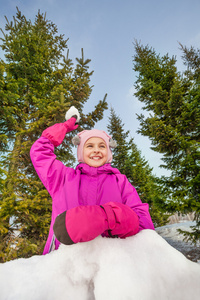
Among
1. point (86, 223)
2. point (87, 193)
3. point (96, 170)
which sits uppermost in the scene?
point (96, 170)

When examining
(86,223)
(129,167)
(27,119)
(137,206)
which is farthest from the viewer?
(129,167)

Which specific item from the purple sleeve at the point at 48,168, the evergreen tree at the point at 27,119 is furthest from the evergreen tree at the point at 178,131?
the purple sleeve at the point at 48,168

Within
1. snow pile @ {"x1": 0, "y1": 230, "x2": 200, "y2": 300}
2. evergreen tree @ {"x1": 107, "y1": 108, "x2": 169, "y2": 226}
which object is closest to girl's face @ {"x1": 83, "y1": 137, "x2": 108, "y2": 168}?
snow pile @ {"x1": 0, "y1": 230, "x2": 200, "y2": 300}

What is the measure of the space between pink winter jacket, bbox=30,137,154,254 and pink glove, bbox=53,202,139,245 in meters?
0.75

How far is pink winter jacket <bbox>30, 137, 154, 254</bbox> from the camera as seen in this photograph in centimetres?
182

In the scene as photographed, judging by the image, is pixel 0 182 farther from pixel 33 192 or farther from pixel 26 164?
pixel 26 164

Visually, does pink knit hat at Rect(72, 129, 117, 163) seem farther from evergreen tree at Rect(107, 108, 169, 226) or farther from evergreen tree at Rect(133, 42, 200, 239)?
evergreen tree at Rect(107, 108, 169, 226)

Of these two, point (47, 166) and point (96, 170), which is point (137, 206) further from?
point (47, 166)

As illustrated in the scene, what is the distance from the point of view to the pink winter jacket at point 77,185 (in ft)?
5.98

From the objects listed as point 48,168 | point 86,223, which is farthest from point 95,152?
point 86,223

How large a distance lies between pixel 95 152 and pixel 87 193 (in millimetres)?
773

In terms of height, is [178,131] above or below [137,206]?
above

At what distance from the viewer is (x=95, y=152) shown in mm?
2488

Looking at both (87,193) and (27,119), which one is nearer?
(87,193)
